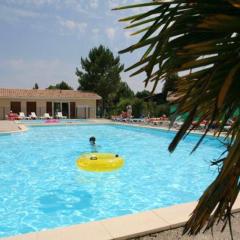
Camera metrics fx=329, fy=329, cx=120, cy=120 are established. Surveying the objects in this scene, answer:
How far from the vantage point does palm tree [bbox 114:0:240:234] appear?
0.97m

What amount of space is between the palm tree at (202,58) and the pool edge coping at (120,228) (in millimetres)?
2583

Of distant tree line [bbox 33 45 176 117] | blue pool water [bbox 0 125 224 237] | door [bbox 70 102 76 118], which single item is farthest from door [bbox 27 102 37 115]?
blue pool water [bbox 0 125 224 237]

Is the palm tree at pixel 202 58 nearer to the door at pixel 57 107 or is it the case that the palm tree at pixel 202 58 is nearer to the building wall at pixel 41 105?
the building wall at pixel 41 105

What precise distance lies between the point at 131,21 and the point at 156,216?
3.36m

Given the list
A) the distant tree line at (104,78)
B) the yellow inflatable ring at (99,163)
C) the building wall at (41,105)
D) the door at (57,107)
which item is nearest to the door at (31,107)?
the building wall at (41,105)

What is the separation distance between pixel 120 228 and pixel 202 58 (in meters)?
3.12

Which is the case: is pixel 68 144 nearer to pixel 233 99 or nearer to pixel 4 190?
pixel 4 190

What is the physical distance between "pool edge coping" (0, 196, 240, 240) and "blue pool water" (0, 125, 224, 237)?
861mm

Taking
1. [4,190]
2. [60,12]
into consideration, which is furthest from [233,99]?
[60,12]

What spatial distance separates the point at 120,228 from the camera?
378cm

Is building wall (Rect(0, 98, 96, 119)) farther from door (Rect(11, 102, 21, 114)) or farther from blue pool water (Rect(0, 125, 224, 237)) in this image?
blue pool water (Rect(0, 125, 224, 237))

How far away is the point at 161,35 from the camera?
1083mm

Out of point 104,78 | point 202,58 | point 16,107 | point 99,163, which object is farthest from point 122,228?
point 104,78

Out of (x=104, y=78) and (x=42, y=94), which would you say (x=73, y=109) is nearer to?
(x=42, y=94)
